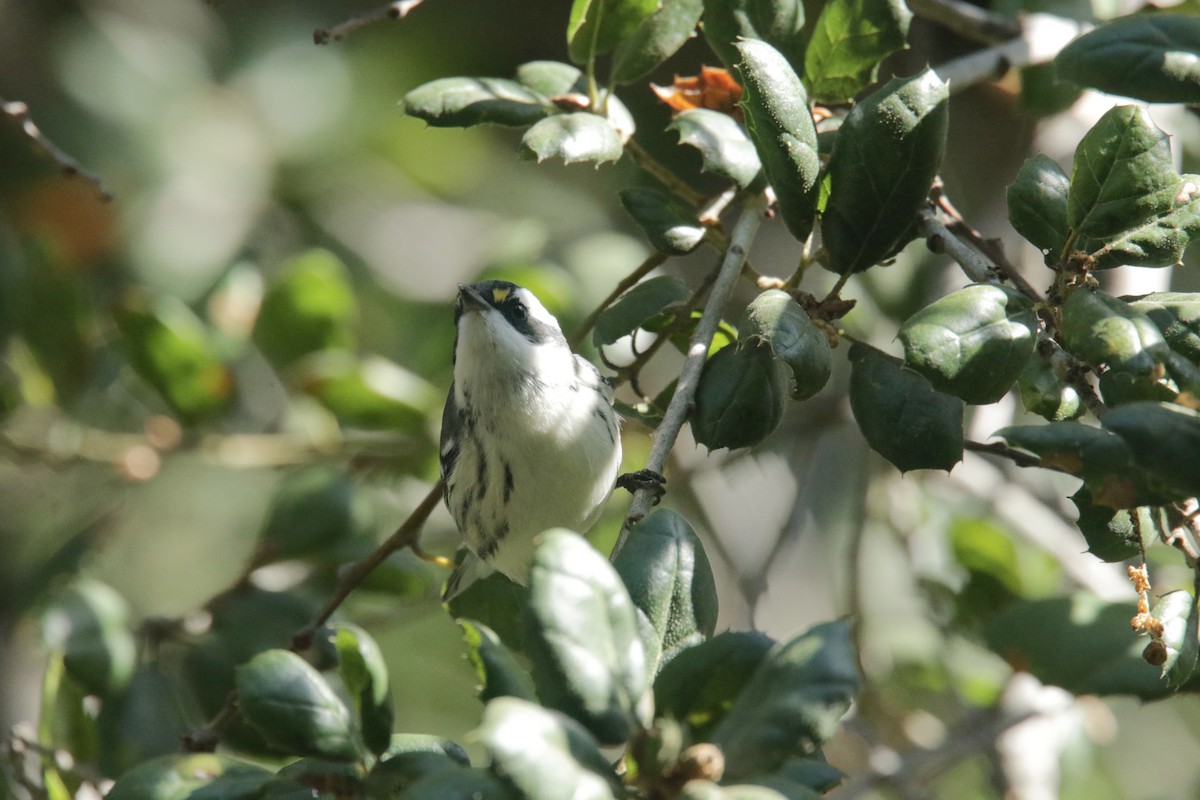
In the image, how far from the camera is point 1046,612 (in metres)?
2.04

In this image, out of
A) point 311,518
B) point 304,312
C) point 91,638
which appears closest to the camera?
point 91,638

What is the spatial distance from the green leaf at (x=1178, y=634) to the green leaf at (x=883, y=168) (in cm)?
52

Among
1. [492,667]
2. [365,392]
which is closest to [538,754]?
[492,667]

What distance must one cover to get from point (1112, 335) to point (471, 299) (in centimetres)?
156

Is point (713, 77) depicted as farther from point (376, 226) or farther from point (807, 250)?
point (376, 226)

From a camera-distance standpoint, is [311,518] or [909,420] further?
[311,518]

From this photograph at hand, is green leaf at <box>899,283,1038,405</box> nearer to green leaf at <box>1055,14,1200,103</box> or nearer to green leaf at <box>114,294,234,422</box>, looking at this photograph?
green leaf at <box>1055,14,1200,103</box>

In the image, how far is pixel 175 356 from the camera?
2350mm

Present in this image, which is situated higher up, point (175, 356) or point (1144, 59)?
point (1144, 59)

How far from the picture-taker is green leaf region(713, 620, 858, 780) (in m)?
0.94

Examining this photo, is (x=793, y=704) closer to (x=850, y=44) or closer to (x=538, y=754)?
(x=538, y=754)

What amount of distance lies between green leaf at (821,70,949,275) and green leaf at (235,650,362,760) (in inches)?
31.8

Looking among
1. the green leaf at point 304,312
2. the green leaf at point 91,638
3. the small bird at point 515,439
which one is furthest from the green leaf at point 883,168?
the green leaf at point 91,638

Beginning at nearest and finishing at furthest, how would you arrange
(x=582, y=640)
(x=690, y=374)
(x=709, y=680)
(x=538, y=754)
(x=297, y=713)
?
1. (x=538, y=754)
2. (x=582, y=640)
3. (x=709, y=680)
4. (x=297, y=713)
5. (x=690, y=374)
